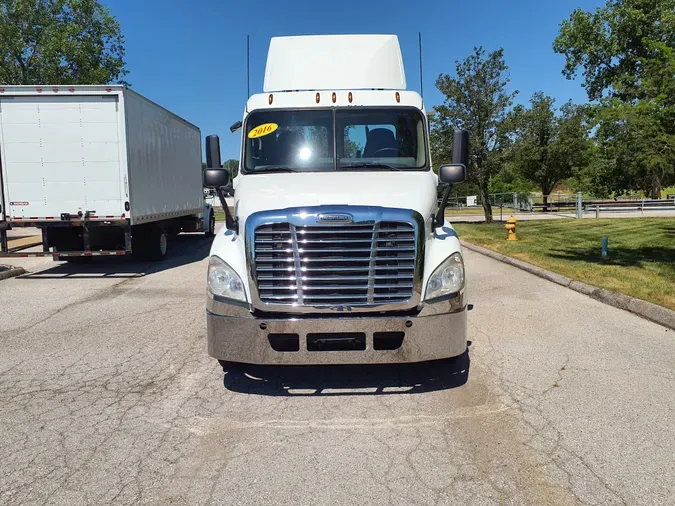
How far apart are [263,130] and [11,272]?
8.59 m

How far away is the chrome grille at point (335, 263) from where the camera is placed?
4188 millimetres

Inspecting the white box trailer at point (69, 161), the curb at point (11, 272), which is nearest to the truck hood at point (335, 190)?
the white box trailer at point (69, 161)

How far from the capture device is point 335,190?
463 cm

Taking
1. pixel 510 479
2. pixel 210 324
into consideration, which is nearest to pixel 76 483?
pixel 210 324

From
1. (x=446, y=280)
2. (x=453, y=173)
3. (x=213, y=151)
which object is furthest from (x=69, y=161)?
(x=446, y=280)

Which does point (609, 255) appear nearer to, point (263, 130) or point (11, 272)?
point (263, 130)

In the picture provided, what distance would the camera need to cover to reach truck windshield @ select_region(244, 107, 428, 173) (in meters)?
5.45

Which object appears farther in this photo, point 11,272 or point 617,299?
point 11,272

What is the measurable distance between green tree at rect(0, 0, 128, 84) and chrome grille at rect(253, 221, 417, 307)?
2710cm

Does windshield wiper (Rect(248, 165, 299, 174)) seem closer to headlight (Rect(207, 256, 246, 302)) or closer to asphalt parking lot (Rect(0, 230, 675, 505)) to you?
headlight (Rect(207, 256, 246, 302))

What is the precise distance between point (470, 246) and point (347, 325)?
1271cm

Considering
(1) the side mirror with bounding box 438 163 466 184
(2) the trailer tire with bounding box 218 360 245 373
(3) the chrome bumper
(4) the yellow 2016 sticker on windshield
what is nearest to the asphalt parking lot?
(2) the trailer tire with bounding box 218 360 245 373

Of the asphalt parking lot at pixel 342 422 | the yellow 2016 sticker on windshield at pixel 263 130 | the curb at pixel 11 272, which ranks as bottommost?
the asphalt parking lot at pixel 342 422

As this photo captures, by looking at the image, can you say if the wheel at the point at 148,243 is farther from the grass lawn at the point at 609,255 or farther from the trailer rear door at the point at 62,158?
the grass lawn at the point at 609,255
